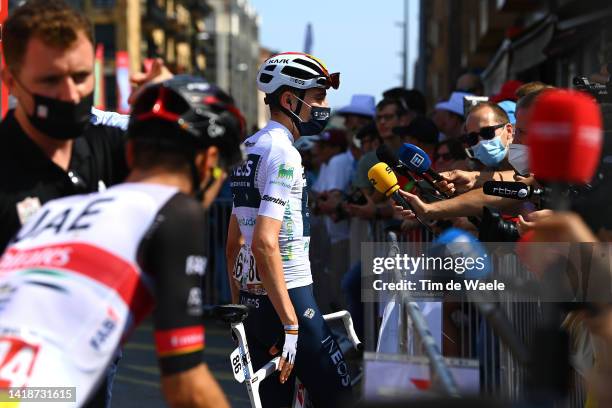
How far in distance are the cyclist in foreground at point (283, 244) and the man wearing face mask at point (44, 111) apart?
59.8 inches

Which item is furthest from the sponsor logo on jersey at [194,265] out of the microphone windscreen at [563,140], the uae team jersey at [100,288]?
the microphone windscreen at [563,140]

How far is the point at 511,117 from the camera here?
7.68 m

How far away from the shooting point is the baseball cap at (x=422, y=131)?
9.27 meters

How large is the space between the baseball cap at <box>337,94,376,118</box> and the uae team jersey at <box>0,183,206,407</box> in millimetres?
9222

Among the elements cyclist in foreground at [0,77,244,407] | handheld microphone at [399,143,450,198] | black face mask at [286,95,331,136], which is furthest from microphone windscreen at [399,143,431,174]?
cyclist in foreground at [0,77,244,407]

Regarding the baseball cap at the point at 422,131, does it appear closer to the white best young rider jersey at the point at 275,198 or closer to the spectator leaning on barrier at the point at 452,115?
the spectator leaning on barrier at the point at 452,115

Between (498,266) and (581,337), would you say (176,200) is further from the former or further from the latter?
(498,266)

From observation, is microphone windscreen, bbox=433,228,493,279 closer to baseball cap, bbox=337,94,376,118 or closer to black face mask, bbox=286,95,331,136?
black face mask, bbox=286,95,331,136

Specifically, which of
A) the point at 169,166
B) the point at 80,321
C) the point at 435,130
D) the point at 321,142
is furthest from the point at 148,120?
the point at 321,142

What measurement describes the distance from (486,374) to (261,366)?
52.4 inches

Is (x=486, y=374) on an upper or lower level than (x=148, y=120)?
lower

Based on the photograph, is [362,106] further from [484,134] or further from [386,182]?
[386,182]

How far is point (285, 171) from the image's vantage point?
18.4 ft

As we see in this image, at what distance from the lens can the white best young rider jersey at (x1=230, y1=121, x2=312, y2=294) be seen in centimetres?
559
